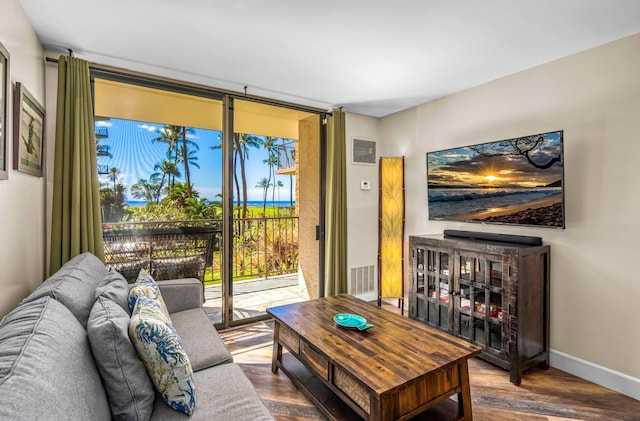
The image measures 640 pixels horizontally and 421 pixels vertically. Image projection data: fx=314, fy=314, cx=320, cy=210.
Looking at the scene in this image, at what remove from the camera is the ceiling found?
1.86 meters

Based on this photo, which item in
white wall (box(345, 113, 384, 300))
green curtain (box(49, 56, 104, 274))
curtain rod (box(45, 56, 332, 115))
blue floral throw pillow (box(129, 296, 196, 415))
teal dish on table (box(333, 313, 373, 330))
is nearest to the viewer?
blue floral throw pillow (box(129, 296, 196, 415))

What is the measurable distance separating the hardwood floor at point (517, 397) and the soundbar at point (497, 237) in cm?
102

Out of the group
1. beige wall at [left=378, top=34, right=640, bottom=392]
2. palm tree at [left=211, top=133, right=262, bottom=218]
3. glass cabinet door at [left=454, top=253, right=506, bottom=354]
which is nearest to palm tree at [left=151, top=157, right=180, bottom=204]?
palm tree at [left=211, top=133, right=262, bottom=218]

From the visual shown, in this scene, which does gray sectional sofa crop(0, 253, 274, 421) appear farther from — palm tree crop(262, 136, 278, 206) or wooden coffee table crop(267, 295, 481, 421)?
palm tree crop(262, 136, 278, 206)

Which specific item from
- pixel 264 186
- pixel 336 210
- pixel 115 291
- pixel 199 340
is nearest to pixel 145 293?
pixel 115 291

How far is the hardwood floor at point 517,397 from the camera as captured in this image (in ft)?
6.38

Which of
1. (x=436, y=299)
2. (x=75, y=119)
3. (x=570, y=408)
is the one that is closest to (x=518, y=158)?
(x=436, y=299)

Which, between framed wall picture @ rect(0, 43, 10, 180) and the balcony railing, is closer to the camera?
framed wall picture @ rect(0, 43, 10, 180)

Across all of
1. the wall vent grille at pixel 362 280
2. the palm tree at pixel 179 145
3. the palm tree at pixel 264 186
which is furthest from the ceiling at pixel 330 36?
the wall vent grille at pixel 362 280

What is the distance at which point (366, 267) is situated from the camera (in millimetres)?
A: 4078

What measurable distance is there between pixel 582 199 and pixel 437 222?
1283 millimetres

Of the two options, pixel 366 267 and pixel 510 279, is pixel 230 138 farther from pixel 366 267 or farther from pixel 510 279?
pixel 510 279

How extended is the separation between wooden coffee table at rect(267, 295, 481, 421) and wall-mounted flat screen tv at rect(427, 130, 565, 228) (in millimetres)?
1376

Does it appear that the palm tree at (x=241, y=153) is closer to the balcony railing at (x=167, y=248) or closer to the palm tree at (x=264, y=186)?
the palm tree at (x=264, y=186)
